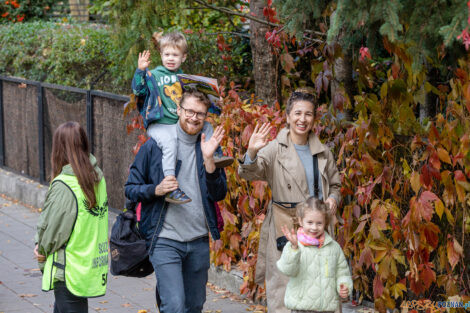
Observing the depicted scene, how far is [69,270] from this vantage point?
4840 millimetres

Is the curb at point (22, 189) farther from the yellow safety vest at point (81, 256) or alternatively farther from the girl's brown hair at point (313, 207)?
the girl's brown hair at point (313, 207)

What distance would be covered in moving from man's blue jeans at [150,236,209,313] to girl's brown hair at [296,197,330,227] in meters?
0.82

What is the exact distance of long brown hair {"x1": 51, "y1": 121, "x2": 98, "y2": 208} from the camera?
4906 mm

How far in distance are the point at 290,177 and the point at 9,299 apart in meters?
3.29

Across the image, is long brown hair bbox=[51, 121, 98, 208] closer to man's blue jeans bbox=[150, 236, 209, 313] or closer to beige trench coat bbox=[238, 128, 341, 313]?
man's blue jeans bbox=[150, 236, 209, 313]

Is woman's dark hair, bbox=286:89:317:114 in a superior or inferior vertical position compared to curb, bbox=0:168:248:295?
superior

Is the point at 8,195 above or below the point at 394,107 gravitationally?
below

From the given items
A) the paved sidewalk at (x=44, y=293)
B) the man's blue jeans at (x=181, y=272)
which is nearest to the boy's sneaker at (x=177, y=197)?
the man's blue jeans at (x=181, y=272)

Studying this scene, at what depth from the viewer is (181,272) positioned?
4.95m

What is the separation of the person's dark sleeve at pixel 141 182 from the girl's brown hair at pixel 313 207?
965 millimetres

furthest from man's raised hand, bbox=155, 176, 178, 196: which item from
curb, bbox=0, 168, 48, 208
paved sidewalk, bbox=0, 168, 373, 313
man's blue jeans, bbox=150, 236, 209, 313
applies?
curb, bbox=0, 168, 48, 208

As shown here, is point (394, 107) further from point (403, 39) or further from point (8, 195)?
point (8, 195)

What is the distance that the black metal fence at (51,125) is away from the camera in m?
9.39

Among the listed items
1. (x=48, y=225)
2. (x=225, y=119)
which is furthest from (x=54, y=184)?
(x=225, y=119)
